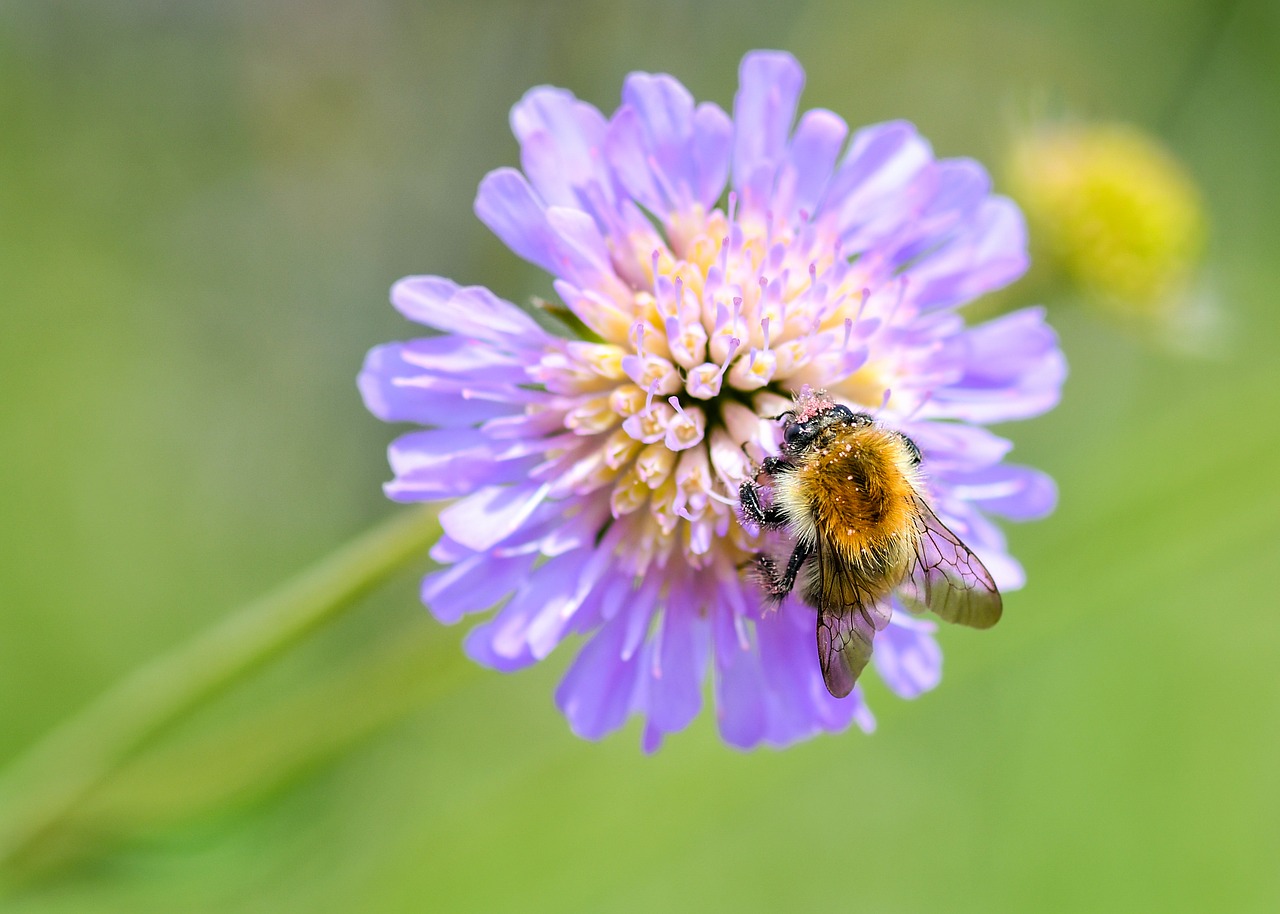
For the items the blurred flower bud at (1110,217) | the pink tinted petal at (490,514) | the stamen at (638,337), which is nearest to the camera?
the pink tinted petal at (490,514)

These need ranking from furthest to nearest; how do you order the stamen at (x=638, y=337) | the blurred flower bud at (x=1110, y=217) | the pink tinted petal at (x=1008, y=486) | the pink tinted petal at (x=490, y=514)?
1. the blurred flower bud at (x=1110, y=217)
2. the pink tinted petal at (x=1008, y=486)
3. the stamen at (x=638, y=337)
4. the pink tinted petal at (x=490, y=514)

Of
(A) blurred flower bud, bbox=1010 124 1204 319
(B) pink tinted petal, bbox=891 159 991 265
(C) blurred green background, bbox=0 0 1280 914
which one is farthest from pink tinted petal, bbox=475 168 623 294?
(A) blurred flower bud, bbox=1010 124 1204 319

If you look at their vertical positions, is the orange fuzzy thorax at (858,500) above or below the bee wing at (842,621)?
above

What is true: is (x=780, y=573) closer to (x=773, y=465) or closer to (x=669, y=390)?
(x=773, y=465)

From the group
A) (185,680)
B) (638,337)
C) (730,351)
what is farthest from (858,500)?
(185,680)

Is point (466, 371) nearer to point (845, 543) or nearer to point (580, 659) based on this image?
point (580, 659)

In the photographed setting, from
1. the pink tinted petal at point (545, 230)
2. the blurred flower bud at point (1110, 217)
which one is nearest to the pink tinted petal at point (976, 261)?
the pink tinted petal at point (545, 230)

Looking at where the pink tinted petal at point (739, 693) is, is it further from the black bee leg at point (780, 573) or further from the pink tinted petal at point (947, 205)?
the pink tinted petal at point (947, 205)

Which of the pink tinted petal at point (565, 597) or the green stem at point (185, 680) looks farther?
the green stem at point (185, 680)

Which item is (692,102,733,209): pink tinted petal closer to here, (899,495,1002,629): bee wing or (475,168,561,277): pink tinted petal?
(475,168,561,277): pink tinted petal
